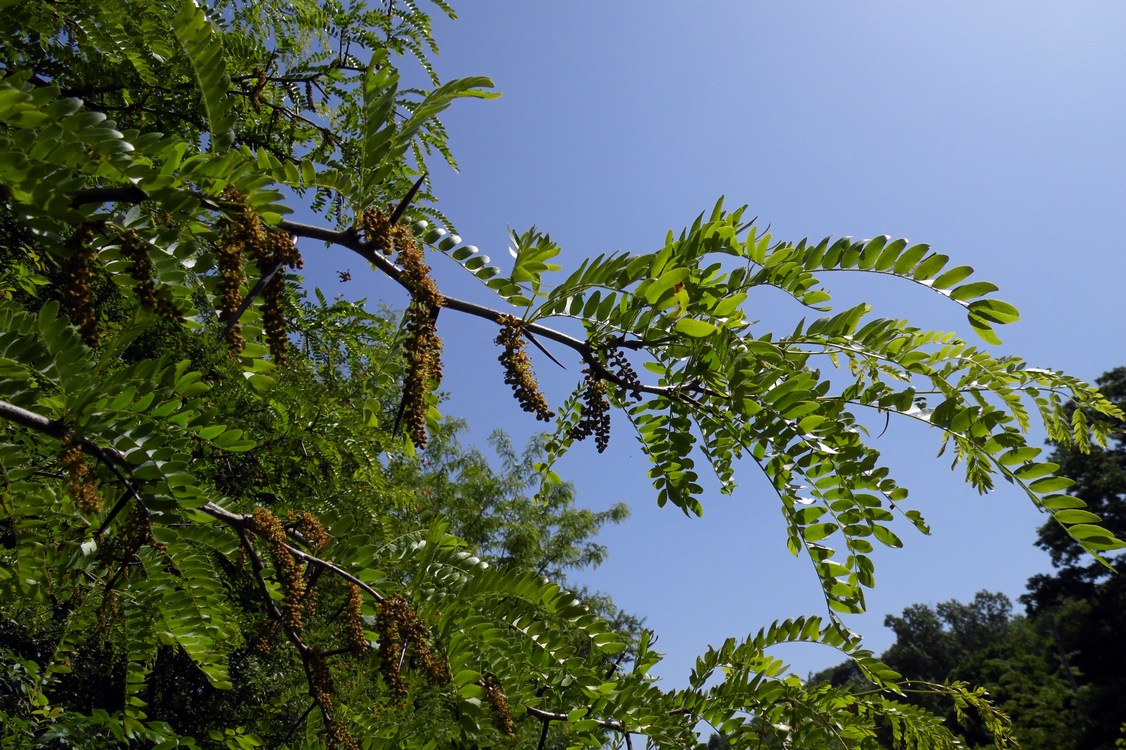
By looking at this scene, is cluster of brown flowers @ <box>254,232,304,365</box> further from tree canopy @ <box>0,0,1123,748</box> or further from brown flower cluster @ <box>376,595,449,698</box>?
brown flower cluster @ <box>376,595,449,698</box>

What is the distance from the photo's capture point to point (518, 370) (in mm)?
1578

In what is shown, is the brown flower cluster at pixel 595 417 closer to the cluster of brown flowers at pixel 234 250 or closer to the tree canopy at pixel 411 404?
the tree canopy at pixel 411 404

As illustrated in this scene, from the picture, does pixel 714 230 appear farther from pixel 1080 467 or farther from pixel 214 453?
pixel 1080 467

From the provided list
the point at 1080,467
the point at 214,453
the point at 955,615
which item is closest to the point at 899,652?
the point at 955,615

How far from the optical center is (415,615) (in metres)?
1.83

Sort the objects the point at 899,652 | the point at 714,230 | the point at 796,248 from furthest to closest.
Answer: the point at 899,652
the point at 796,248
the point at 714,230

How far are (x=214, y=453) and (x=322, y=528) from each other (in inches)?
130

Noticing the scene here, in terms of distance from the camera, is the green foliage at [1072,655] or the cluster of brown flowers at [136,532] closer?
the cluster of brown flowers at [136,532]

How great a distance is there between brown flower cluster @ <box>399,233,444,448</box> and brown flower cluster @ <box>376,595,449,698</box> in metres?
0.52

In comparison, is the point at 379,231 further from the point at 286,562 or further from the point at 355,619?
the point at 355,619

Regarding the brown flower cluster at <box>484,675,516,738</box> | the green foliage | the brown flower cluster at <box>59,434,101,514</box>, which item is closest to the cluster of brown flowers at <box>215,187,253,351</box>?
the brown flower cluster at <box>59,434,101,514</box>

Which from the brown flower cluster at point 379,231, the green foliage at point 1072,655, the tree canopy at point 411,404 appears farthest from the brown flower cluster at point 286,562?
the green foliage at point 1072,655

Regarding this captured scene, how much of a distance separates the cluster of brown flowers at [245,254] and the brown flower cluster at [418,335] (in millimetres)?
220

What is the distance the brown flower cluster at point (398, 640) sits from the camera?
173 centimetres
